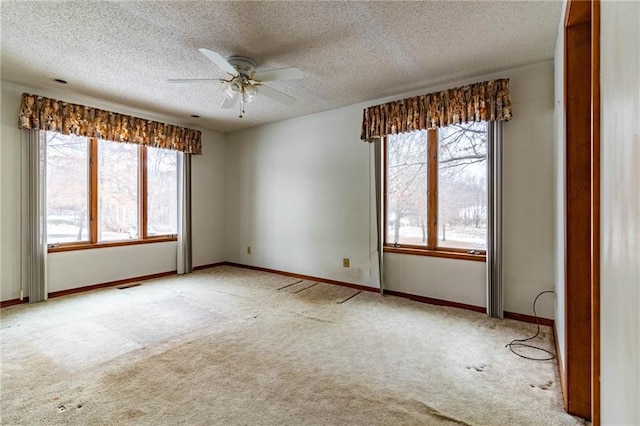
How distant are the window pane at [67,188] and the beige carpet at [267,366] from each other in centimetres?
91

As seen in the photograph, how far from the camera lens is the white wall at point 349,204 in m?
3.07

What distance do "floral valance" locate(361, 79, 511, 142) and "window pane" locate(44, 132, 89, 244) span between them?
3.77m

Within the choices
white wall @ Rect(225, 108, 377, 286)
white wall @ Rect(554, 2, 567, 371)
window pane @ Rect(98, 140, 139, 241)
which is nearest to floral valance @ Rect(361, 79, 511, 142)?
white wall @ Rect(225, 108, 377, 286)

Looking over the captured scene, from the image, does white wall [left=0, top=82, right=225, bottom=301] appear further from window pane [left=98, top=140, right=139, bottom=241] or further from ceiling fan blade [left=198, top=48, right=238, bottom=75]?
ceiling fan blade [left=198, top=48, right=238, bottom=75]

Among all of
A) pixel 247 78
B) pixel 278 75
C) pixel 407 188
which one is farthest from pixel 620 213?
pixel 407 188

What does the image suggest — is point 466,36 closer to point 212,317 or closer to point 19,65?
point 212,317

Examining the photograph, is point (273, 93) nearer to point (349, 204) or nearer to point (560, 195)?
point (349, 204)

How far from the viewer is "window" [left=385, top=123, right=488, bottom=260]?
11.4 ft

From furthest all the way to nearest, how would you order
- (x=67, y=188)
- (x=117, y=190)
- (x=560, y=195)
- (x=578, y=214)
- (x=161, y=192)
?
(x=161, y=192), (x=117, y=190), (x=67, y=188), (x=560, y=195), (x=578, y=214)

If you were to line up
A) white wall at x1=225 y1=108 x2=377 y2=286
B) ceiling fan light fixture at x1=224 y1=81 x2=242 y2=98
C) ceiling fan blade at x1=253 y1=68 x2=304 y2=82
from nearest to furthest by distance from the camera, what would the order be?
ceiling fan blade at x1=253 y1=68 x2=304 y2=82 < ceiling fan light fixture at x1=224 y1=81 x2=242 y2=98 < white wall at x1=225 y1=108 x2=377 y2=286

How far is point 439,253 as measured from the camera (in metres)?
3.66

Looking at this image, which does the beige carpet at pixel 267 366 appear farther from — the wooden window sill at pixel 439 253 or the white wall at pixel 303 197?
the white wall at pixel 303 197

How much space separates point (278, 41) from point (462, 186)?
2446mm

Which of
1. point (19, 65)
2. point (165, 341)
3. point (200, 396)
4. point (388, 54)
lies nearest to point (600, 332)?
point (200, 396)
